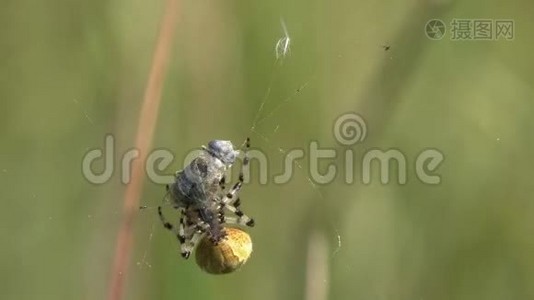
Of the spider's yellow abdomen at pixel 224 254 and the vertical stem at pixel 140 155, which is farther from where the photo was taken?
the vertical stem at pixel 140 155

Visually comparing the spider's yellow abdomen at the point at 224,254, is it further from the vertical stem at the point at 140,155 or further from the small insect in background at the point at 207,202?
the vertical stem at the point at 140,155

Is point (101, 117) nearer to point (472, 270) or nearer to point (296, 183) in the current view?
point (296, 183)

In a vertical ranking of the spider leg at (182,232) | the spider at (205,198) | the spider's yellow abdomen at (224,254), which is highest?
the spider at (205,198)

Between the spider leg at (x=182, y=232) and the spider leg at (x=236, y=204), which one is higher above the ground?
the spider leg at (x=236, y=204)

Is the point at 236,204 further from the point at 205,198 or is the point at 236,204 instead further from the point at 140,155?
the point at 140,155

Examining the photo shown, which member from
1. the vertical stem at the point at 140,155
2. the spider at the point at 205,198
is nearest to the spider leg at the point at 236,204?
the spider at the point at 205,198

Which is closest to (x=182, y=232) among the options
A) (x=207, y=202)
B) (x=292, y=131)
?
(x=207, y=202)
